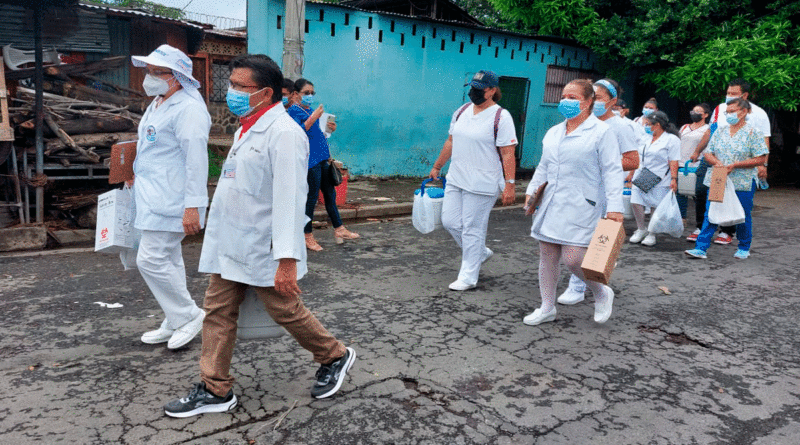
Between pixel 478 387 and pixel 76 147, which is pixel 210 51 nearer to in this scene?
pixel 76 147

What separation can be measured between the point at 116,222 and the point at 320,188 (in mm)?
3167

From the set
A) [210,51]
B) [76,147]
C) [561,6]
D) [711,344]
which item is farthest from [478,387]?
[210,51]

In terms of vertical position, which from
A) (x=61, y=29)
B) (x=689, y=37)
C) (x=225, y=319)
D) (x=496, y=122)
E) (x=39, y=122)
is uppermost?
(x=689, y=37)

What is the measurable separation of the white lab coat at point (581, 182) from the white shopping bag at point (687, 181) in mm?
4217

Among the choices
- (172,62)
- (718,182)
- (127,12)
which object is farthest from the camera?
(127,12)

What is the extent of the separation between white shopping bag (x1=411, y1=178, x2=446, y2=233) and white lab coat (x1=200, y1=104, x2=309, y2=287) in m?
2.82

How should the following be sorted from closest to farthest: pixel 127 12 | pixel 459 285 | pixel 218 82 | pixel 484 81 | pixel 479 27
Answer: pixel 484 81, pixel 459 285, pixel 127 12, pixel 479 27, pixel 218 82

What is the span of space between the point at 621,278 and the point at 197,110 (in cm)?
422

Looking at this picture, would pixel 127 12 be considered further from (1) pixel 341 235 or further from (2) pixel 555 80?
(2) pixel 555 80

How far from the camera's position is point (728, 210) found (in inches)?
267

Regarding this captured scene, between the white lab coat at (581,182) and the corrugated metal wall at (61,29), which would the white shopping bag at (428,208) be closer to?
the white lab coat at (581,182)

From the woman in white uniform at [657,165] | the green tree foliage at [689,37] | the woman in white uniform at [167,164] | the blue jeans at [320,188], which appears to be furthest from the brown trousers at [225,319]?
the green tree foliage at [689,37]

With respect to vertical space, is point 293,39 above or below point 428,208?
above

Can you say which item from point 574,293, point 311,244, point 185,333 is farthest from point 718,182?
point 185,333
